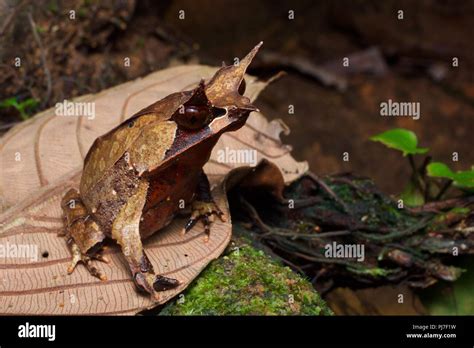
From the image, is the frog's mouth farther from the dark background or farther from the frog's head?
the dark background

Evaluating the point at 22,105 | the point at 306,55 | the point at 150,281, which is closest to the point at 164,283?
the point at 150,281

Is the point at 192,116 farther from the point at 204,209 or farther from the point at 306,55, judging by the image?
the point at 306,55

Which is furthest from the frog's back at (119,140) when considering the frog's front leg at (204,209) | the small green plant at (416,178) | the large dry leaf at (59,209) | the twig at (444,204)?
the twig at (444,204)

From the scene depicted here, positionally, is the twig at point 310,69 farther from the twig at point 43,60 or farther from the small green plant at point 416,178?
the small green plant at point 416,178

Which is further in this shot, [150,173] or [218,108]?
[150,173]

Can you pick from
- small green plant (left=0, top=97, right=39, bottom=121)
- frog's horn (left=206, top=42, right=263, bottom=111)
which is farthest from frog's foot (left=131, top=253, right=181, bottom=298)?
small green plant (left=0, top=97, right=39, bottom=121)
